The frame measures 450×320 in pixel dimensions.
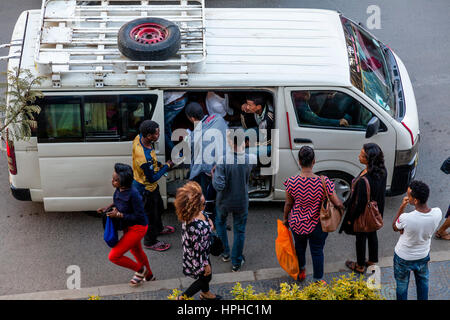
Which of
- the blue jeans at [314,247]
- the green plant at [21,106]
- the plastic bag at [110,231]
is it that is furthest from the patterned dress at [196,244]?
the green plant at [21,106]

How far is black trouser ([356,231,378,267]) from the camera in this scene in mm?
6895

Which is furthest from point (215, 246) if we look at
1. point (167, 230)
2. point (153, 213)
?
point (167, 230)

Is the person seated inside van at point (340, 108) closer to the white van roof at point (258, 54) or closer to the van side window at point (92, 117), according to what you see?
the white van roof at point (258, 54)

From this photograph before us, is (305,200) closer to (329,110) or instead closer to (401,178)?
(329,110)

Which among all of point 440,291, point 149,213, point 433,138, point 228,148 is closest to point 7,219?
point 149,213

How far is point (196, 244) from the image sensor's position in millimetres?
5953

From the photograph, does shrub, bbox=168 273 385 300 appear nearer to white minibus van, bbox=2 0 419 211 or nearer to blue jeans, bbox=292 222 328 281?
blue jeans, bbox=292 222 328 281

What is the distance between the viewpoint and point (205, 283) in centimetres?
636

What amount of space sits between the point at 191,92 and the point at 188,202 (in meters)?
2.14

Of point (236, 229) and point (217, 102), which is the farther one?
point (217, 102)

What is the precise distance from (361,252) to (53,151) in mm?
3661

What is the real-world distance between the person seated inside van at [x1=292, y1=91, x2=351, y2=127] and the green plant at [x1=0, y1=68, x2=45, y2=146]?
2876 mm

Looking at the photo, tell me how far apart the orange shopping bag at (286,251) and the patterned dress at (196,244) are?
38.7 inches

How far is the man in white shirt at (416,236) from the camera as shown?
588cm
